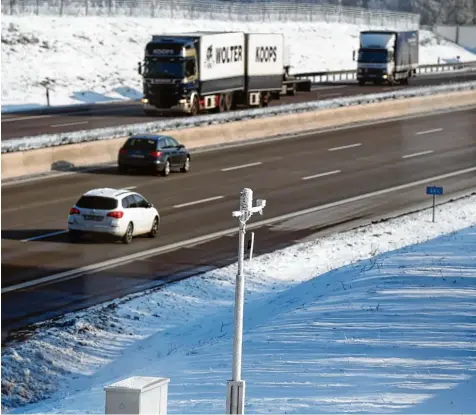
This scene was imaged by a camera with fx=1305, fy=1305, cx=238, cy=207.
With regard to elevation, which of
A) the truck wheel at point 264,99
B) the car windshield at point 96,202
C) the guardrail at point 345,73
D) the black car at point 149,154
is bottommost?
the guardrail at point 345,73

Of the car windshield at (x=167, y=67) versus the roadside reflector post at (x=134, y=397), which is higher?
the roadside reflector post at (x=134, y=397)

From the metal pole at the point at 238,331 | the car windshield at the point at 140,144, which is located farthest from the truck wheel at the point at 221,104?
the metal pole at the point at 238,331

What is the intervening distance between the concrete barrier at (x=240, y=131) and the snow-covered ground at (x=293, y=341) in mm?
14900

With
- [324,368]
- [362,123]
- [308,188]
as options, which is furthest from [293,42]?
[324,368]

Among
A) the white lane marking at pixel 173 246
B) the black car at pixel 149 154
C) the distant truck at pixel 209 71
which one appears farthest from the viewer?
the distant truck at pixel 209 71

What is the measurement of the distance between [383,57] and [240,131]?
31409mm

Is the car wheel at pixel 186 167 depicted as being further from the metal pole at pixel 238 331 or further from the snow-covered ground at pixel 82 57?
the metal pole at pixel 238 331

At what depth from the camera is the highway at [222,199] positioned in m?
27.0

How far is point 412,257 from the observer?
84.9 feet

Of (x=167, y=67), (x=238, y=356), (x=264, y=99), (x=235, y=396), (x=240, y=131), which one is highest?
(x=238, y=356)

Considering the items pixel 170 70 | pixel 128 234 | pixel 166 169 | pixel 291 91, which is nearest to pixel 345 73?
pixel 291 91

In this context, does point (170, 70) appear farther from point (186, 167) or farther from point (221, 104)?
point (186, 167)

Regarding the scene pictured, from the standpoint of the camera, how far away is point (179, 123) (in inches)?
2048

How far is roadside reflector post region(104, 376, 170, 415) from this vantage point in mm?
11398
